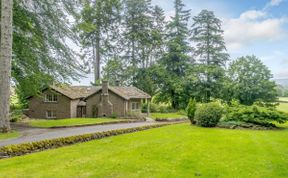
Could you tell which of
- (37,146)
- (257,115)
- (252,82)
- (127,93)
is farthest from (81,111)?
(37,146)

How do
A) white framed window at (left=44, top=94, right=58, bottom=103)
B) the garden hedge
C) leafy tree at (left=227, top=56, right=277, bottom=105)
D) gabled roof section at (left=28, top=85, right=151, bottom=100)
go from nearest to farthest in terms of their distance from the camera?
the garden hedge
leafy tree at (left=227, top=56, right=277, bottom=105)
gabled roof section at (left=28, top=85, right=151, bottom=100)
white framed window at (left=44, top=94, right=58, bottom=103)

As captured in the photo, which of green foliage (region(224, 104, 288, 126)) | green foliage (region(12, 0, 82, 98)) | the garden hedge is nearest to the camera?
the garden hedge

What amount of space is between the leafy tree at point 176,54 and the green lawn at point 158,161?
3295 cm

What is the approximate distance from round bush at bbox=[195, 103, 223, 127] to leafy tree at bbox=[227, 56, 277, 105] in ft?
47.0

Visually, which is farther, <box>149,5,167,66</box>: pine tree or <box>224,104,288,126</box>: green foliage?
<box>149,5,167,66</box>: pine tree

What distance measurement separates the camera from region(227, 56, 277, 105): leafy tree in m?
31.7

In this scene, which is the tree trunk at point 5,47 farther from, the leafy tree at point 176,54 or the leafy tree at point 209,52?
the leafy tree at point 209,52

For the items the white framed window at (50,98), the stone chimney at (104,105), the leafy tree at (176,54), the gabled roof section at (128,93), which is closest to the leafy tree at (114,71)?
the gabled roof section at (128,93)

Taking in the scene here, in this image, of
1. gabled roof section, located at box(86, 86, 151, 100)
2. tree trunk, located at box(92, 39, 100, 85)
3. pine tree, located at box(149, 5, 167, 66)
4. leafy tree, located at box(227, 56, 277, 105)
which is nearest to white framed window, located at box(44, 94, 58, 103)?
gabled roof section, located at box(86, 86, 151, 100)

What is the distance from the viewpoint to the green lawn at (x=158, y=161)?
757 cm

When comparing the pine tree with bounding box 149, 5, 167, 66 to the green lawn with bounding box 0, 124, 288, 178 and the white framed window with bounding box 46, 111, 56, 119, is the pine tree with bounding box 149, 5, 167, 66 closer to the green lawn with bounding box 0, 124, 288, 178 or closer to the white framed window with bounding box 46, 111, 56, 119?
the white framed window with bounding box 46, 111, 56, 119

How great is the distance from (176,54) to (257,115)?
1049 inches

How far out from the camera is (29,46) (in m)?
19.5

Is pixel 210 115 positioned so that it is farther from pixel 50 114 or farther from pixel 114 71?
pixel 114 71
